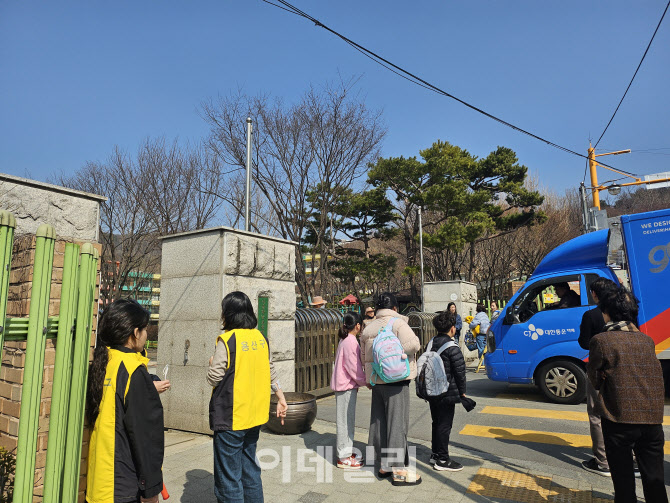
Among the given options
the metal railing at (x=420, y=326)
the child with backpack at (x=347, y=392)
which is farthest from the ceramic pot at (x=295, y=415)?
the metal railing at (x=420, y=326)

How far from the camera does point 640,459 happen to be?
3242mm

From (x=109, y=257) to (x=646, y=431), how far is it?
60.7 feet

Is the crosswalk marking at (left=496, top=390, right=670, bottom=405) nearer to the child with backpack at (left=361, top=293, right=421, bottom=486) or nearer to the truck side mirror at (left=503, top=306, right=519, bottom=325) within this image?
the truck side mirror at (left=503, top=306, right=519, bottom=325)

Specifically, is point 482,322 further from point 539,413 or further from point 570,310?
point 539,413

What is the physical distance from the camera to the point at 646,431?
3.20 metres

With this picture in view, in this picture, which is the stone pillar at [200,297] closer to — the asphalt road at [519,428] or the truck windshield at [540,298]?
the asphalt road at [519,428]

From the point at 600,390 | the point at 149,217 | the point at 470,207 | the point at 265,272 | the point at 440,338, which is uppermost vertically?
the point at 470,207

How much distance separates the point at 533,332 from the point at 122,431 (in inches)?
290

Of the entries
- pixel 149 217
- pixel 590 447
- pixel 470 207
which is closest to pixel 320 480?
pixel 590 447

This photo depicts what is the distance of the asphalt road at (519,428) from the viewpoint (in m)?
5.26

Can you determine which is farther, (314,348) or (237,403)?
(314,348)

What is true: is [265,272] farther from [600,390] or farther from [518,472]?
[600,390]

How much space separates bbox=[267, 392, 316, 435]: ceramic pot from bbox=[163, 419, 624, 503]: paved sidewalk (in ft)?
1.01

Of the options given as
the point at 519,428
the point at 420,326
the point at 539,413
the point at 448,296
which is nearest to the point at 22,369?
the point at 519,428
